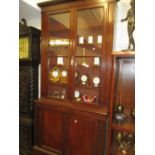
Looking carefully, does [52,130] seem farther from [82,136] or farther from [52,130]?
[82,136]

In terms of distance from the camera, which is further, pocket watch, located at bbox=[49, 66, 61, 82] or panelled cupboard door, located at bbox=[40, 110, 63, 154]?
pocket watch, located at bbox=[49, 66, 61, 82]

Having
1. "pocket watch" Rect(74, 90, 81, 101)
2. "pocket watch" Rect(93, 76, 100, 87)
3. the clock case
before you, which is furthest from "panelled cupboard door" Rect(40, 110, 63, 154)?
the clock case

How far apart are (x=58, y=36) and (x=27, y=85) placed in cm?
92

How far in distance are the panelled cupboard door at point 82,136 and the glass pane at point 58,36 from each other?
3.27ft

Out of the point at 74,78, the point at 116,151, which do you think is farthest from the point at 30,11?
the point at 116,151

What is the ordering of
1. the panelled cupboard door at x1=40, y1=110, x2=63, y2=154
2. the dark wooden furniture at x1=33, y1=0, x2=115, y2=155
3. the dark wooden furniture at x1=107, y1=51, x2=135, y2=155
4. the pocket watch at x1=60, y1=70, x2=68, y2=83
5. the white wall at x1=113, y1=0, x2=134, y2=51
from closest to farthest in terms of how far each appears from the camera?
the dark wooden furniture at x1=107, y1=51, x2=135, y2=155 < the dark wooden furniture at x1=33, y1=0, x2=115, y2=155 < the white wall at x1=113, y1=0, x2=134, y2=51 < the panelled cupboard door at x1=40, y1=110, x2=63, y2=154 < the pocket watch at x1=60, y1=70, x2=68, y2=83

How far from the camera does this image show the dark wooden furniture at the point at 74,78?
6.19 feet

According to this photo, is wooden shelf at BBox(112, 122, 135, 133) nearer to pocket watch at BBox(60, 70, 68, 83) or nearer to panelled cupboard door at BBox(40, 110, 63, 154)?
panelled cupboard door at BBox(40, 110, 63, 154)

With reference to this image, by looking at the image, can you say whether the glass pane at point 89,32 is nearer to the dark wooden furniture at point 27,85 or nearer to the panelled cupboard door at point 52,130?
the dark wooden furniture at point 27,85

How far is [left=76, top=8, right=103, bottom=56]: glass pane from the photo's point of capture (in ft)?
6.50

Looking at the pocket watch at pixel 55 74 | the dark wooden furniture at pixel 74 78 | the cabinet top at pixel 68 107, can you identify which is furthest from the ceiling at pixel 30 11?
the cabinet top at pixel 68 107
